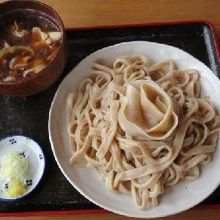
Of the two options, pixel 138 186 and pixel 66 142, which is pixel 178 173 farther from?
pixel 66 142

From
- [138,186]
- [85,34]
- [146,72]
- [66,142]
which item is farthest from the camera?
[85,34]

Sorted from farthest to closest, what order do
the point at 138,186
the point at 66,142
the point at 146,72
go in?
the point at 146,72, the point at 66,142, the point at 138,186

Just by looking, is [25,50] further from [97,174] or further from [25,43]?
[97,174]

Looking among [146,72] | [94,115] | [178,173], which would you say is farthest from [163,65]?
[178,173]

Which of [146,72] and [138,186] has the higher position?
[146,72]

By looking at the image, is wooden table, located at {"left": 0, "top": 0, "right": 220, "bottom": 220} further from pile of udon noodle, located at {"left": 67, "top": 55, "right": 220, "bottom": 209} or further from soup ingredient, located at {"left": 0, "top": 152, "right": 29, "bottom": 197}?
soup ingredient, located at {"left": 0, "top": 152, "right": 29, "bottom": 197}

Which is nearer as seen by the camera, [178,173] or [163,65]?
[178,173]
